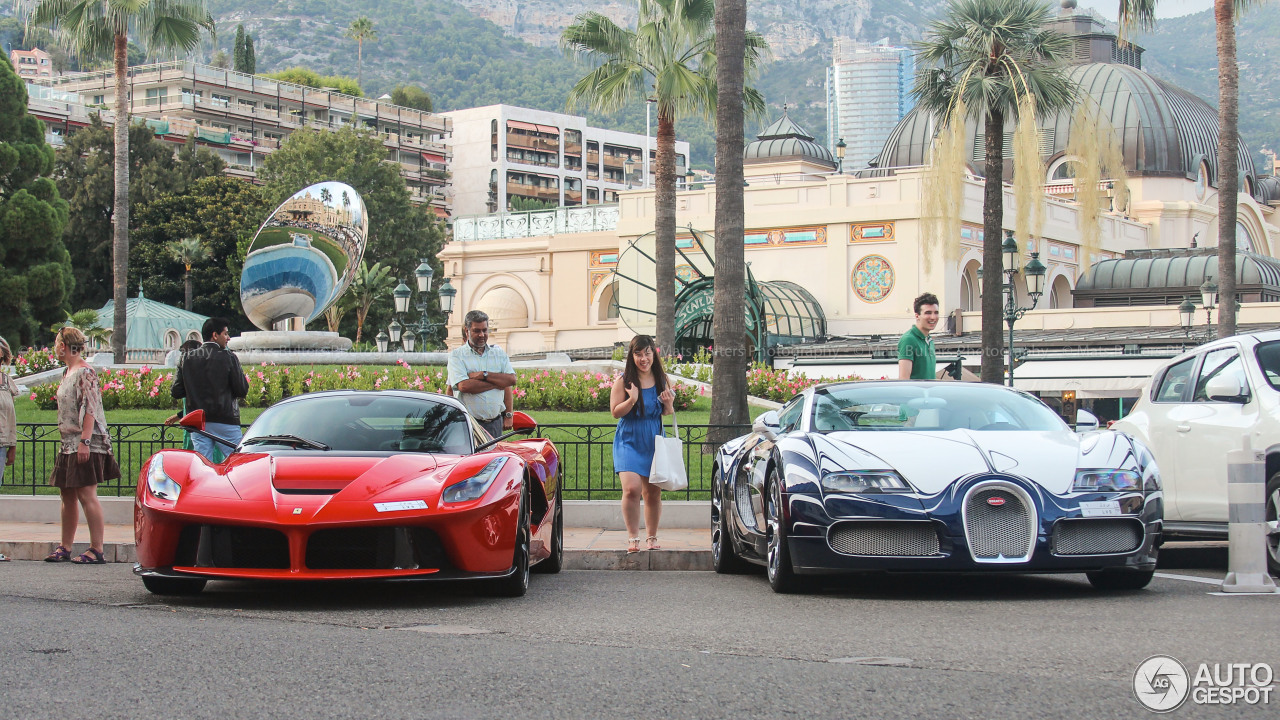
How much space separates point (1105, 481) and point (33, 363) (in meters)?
27.2

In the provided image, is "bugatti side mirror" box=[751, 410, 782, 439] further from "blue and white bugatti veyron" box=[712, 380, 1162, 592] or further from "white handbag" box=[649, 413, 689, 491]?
"white handbag" box=[649, 413, 689, 491]

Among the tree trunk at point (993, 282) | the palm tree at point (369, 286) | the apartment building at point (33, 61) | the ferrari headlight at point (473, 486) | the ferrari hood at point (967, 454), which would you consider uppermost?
the apartment building at point (33, 61)

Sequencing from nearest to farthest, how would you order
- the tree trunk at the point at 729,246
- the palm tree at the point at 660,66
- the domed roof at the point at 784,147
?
the tree trunk at the point at 729,246 < the palm tree at the point at 660,66 < the domed roof at the point at 784,147

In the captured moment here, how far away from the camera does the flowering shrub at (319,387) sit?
21.9 m

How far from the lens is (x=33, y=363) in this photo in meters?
29.6

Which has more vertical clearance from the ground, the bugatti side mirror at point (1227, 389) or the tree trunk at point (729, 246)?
the tree trunk at point (729, 246)

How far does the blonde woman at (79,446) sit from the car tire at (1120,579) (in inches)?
287

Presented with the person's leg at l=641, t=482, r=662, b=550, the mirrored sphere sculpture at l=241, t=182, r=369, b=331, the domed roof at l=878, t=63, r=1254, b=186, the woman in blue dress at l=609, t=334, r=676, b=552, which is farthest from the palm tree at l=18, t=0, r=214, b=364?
the domed roof at l=878, t=63, r=1254, b=186

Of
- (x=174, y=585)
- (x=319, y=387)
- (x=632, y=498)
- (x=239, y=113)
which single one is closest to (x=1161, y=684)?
(x=174, y=585)

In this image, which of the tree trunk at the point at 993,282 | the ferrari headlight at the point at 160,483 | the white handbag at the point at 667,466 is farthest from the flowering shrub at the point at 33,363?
the ferrari headlight at the point at 160,483

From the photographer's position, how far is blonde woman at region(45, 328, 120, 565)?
404 inches

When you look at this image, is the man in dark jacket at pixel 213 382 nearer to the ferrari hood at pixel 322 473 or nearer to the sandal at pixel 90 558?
the sandal at pixel 90 558

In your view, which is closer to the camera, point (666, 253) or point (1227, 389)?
point (1227, 389)

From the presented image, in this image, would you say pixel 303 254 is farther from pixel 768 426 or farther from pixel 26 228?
pixel 768 426
